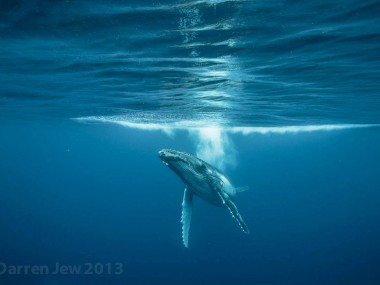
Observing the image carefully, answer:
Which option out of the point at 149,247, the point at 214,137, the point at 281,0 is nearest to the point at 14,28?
the point at 281,0

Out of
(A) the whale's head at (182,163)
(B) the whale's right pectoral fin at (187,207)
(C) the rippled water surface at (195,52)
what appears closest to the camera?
(C) the rippled water surface at (195,52)

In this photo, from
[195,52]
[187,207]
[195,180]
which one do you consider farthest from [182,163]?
[195,52]

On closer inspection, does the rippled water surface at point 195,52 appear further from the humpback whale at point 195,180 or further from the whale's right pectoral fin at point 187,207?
the whale's right pectoral fin at point 187,207

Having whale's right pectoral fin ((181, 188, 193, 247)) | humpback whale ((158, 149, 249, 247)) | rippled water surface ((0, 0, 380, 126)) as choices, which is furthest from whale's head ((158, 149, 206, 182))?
rippled water surface ((0, 0, 380, 126))

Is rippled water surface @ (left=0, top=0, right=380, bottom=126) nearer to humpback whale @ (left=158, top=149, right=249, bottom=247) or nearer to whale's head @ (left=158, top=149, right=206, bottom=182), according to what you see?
whale's head @ (left=158, top=149, right=206, bottom=182)

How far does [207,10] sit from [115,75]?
8.00 meters

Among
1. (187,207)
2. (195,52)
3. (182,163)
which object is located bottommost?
(187,207)

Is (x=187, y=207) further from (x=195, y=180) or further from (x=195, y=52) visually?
(x=195, y=52)

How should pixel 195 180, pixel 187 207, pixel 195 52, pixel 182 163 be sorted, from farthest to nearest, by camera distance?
pixel 187 207, pixel 195 180, pixel 195 52, pixel 182 163

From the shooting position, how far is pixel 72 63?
13.5m

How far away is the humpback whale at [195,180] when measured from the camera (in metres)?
10.2

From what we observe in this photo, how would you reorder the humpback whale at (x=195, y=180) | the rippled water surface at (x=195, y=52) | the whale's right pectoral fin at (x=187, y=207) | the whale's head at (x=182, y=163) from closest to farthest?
the rippled water surface at (x=195, y=52) → the whale's head at (x=182, y=163) → the humpback whale at (x=195, y=180) → the whale's right pectoral fin at (x=187, y=207)

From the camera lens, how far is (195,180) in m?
11.7

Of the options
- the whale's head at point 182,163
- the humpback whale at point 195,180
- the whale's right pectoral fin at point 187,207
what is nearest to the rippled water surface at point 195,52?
the whale's head at point 182,163
